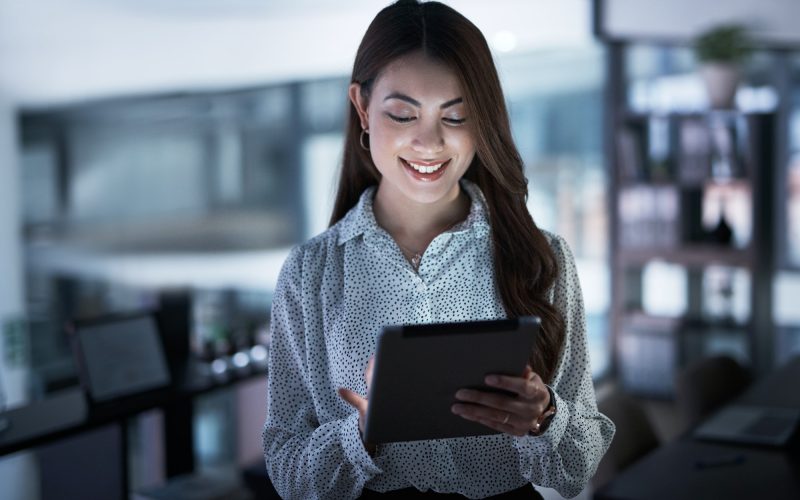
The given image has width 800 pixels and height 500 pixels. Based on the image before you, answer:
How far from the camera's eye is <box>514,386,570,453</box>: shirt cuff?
1413 millimetres

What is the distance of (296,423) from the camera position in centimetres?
153

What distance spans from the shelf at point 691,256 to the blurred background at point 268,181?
0.06 feet

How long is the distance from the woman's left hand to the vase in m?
4.86

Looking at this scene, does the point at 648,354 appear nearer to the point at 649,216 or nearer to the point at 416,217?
the point at 649,216

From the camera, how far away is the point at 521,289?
1510 mm

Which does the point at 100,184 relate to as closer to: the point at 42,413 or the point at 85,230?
the point at 85,230

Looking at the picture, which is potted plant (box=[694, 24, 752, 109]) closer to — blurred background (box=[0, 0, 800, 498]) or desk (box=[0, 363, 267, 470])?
blurred background (box=[0, 0, 800, 498])

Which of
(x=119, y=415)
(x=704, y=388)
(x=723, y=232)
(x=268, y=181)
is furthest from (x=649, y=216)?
(x=119, y=415)

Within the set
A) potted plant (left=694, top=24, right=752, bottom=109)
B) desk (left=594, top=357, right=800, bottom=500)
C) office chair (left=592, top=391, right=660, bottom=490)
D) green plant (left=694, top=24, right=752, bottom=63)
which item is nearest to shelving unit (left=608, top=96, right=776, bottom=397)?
potted plant (left=694, top=24, right=752, bottom=109)

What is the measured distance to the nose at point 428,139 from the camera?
4.77ft

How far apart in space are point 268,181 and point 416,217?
3.52 metres

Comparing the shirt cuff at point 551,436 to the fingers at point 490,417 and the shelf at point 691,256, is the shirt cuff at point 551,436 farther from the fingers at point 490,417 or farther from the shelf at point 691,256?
the shelf at point 691,256

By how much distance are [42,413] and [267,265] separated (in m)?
2.36

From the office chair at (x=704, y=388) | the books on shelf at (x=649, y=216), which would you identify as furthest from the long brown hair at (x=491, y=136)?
the books on shelf at (x=649, y=216)
